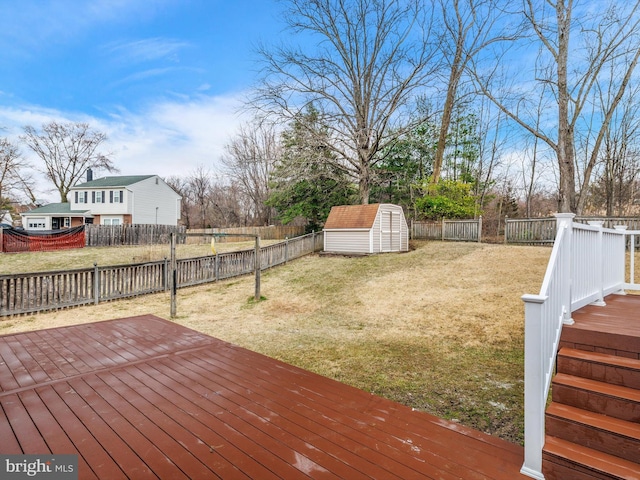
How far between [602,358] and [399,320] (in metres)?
5.03

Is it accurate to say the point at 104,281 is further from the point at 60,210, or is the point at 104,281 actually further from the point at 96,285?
the point at 60,210

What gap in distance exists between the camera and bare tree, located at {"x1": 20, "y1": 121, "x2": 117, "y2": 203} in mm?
30922

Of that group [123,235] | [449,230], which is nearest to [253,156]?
[123,235]

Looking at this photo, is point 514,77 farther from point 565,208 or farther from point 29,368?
point 29,368

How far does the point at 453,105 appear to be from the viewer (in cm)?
1867

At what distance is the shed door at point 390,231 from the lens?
15242mm

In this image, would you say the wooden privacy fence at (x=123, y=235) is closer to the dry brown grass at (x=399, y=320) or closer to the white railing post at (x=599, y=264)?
the dry brown grass at (x=399, y=320)

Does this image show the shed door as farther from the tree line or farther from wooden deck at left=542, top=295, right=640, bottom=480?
wooden deck at left=542, top=295, right=640, bottom=480

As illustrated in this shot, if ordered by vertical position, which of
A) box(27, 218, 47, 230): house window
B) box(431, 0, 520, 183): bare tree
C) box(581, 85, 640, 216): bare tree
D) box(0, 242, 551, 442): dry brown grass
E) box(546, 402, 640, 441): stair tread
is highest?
box(431, 0, 520, 183): bare tree

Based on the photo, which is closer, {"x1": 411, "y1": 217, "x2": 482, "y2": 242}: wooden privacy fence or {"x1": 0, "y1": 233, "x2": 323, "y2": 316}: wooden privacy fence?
{"x1": 0, "y1": 233, "x2": 323, "y2": 316}: wooden privacy fence

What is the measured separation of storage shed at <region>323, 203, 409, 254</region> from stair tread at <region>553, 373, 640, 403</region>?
40.7 feet

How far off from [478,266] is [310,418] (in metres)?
10.1

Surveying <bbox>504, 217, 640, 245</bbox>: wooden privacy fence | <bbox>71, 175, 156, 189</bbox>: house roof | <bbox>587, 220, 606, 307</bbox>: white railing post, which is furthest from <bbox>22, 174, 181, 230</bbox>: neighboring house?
<bbox>587, 220, 606, 307</bbox>: white railing post

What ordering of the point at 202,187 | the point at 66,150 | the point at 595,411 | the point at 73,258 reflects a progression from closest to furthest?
the point at 595,411 → the point at 73,258 → the point at 66,150 → the point at 202,187
